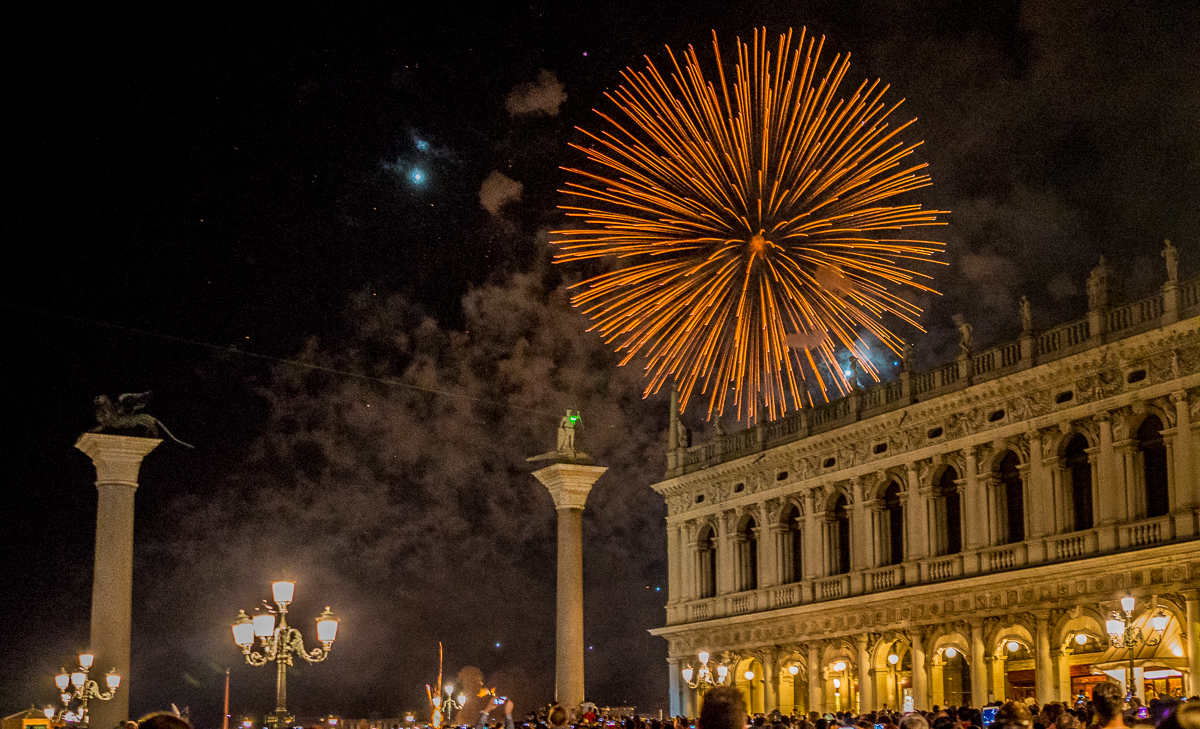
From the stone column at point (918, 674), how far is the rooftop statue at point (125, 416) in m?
18.4

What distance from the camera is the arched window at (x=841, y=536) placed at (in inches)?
1502

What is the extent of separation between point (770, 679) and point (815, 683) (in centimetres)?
206

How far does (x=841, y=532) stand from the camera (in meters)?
38.6

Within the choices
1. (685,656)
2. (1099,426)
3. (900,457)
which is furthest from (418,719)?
(1099,426)

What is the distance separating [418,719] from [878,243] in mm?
33764

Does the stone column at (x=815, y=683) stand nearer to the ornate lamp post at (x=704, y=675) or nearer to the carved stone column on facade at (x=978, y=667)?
the ornate lamp post at (x=704, y=675)

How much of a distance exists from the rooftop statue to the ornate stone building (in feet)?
56.3

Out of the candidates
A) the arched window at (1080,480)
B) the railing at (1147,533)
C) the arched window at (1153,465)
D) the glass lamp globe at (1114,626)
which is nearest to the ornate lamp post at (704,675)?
the arched window at (1080,480)

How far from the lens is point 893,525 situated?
1438 inches

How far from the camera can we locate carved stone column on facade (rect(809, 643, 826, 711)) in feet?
123

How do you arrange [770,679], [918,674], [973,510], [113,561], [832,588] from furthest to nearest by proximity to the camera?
[770,679] → [832,588] → [918,674] → [973,510] → [113,561]

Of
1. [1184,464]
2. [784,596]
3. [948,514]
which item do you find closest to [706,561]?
[784,596]

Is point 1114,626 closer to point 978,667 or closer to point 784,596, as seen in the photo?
point 978,667

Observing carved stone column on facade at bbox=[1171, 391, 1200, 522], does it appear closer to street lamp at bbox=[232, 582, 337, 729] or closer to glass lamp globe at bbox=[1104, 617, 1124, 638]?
glass lamp globe at bbox=[1104, 617, 1124, 638]
